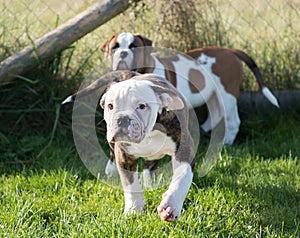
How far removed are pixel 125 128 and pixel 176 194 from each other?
16.9 inches

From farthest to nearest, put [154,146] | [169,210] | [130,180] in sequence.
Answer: [130,180] → [154,146] → [169,210]

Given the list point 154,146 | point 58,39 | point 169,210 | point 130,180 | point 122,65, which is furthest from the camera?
point 58,39

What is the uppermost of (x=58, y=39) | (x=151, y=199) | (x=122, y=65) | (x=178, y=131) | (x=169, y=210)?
(x=58, y=39)

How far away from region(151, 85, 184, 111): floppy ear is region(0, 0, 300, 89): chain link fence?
6.88 ft

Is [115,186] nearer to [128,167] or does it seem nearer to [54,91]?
[128,167]

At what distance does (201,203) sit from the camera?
10.5 ft

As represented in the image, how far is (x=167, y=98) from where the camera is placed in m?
2.79

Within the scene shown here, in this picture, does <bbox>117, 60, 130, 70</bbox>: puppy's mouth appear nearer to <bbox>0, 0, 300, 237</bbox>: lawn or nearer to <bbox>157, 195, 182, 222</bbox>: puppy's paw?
<bbox>0, 0, 300, 237</bbox>: lawn

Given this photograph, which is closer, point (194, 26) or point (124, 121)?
point (124, 121)

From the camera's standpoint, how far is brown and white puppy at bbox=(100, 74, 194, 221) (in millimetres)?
2551

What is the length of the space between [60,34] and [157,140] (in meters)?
1.91

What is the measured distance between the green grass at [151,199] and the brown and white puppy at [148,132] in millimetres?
202

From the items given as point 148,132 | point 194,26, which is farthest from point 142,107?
point 194,26

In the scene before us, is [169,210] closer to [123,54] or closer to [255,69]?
[123,54]
